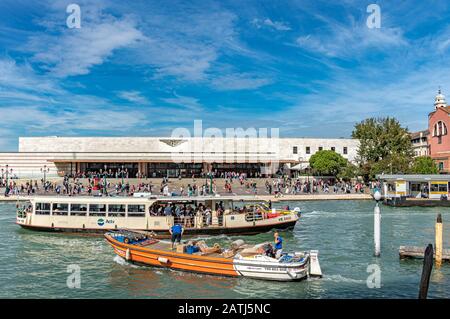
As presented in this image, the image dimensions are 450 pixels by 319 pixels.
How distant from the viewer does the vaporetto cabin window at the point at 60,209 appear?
92.8 ft

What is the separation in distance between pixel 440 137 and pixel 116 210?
66001 mm

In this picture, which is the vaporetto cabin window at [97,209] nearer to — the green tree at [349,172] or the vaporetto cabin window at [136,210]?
the vaporetto cabin window at [136,210]

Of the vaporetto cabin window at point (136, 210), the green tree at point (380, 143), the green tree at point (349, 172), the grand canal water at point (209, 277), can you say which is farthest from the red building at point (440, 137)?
the vaporetto cabin window at point (136, 210)

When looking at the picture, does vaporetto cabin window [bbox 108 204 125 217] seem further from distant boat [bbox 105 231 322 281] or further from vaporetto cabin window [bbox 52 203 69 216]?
distant boat [bbox 105 231 322 281]

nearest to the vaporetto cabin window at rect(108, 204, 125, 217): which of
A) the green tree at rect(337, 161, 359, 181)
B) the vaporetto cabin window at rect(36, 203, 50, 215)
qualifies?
the vaporetto cabin window at rect(36, 203, 50, 215)

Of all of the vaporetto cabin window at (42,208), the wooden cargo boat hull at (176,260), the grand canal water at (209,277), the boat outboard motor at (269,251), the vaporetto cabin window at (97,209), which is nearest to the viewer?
the grand canal water at (209,277)

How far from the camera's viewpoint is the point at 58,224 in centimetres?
2819

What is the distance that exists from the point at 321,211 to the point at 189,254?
24707 millimetres

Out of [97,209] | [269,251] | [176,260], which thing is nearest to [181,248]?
[176,260]

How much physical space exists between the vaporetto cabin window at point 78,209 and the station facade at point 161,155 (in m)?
48.7

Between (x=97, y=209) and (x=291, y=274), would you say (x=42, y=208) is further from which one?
(x=291, y=274)

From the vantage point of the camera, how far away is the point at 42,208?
29.0 m

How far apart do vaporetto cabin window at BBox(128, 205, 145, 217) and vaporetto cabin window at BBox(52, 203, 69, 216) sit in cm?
455
